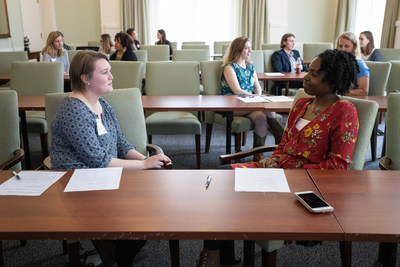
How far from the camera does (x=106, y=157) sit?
6.09 feet

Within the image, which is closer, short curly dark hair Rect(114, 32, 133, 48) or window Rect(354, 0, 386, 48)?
short curly dark hair Rect(114, 32, 133, 48)

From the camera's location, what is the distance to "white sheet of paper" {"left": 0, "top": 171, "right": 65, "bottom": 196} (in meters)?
1.44

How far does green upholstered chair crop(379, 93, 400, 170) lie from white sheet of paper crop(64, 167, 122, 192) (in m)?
1.38

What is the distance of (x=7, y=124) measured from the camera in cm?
219

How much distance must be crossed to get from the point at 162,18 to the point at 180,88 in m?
5.35

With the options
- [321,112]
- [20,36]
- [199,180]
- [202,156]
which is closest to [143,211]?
[199,180]

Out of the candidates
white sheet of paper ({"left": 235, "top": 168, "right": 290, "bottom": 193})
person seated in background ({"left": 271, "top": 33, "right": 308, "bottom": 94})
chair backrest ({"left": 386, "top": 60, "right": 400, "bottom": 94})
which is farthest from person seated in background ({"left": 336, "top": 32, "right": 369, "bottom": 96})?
white sheet of paper ({"left": 235, "top": 168, "right": 290, "bottom": 193})

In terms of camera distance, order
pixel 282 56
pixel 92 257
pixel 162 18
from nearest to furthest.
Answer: pixel 92 257
pixel 282 56
pixel 162 18

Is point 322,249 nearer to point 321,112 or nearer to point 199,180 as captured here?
point 321,112

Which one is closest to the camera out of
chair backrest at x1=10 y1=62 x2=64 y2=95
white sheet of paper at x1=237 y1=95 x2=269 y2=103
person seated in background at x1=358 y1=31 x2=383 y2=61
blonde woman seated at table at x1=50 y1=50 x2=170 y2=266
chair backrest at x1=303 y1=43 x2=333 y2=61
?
blonde woman seated at table at x1=50 y1=50 x2=170 y2=266

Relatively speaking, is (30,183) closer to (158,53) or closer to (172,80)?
(172,80)

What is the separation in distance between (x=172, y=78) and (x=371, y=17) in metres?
5.45

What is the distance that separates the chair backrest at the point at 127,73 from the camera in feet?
12.2

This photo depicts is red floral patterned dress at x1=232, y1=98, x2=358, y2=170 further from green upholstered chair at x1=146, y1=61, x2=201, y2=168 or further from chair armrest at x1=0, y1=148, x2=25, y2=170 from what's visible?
green upholstered chair at x1=146, y1=61, x2=201, y2=168
